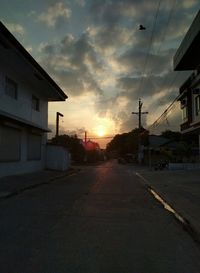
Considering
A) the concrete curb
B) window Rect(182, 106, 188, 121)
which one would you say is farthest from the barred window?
window Rect(182, 106, 188, 121)

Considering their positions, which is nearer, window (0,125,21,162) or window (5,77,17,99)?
window (0,125,21,162)

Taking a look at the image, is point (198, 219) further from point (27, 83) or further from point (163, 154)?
point (163, 154)

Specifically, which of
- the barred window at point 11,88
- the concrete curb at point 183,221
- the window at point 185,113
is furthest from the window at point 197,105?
the concrete curb at point 183,221

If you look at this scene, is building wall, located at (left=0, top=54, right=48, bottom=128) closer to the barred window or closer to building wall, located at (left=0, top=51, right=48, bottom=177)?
building wall, located at (left=0, top=51, right=48, bottom=177)

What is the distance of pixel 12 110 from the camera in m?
23.7

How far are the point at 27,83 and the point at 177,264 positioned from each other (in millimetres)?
22514

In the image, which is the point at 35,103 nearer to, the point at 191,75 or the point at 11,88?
the point at 11,88

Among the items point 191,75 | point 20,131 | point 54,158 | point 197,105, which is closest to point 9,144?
point 20,131

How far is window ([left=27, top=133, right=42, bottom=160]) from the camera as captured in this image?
27.6 meters

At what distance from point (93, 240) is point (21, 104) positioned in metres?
19.5

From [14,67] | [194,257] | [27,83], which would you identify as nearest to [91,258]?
[194,257]

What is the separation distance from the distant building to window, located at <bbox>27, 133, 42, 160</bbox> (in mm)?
12965

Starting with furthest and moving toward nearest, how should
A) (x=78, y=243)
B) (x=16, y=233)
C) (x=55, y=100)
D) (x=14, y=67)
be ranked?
(x=55, y=100)
(x=14, y=67)
(x=16, y=233)
(x=78, y=243)

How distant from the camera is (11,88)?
23.8 m
